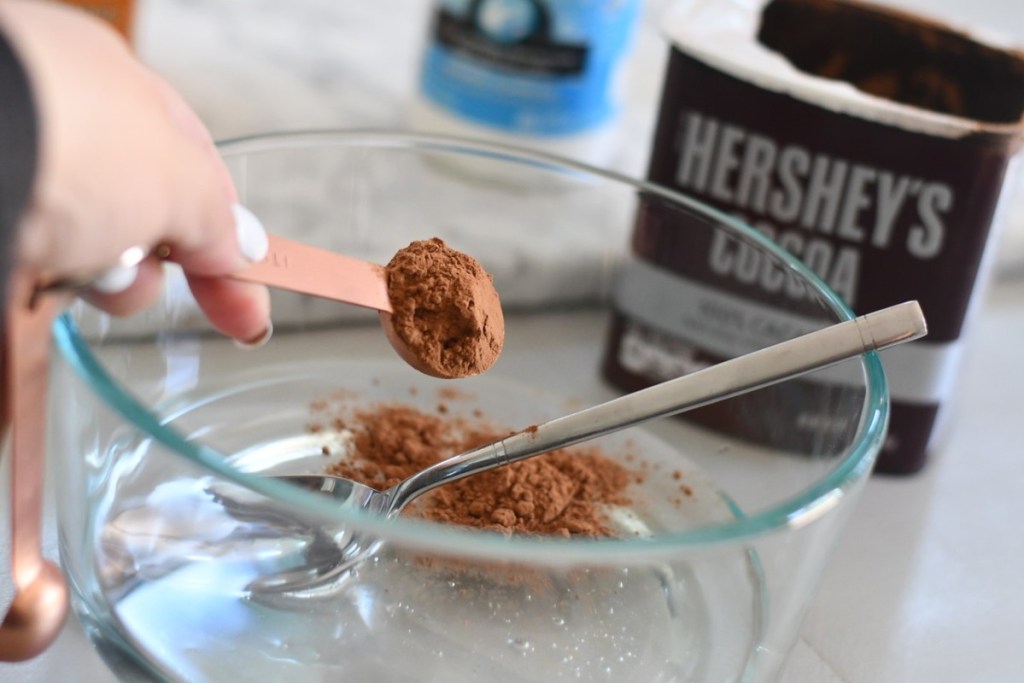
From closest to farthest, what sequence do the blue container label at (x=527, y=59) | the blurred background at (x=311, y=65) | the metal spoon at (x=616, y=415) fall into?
the metal spoon at (x=616, y=415) → the blue container label at (x=527, y=59) → the blurred background at (x=311, y=65)

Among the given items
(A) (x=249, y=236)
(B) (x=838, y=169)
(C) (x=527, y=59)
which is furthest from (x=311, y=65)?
(A) (x=249, y=236)

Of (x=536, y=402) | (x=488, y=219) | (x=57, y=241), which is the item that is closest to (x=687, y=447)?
(x=536, y=402)

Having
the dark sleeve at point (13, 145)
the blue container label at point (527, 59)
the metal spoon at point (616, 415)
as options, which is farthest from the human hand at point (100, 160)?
the blue container label at point (527, 59)

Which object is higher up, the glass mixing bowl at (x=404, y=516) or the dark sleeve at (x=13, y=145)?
the dark sleeve at (x=13, y=145)

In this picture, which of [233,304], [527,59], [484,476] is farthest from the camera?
[527,59]

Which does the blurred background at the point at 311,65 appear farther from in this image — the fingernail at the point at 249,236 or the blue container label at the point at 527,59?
the fingernail at the point at 249,236

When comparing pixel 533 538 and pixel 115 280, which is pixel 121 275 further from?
pixel 533 538

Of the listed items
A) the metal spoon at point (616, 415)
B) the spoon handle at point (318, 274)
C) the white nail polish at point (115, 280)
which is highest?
the white nail polish at point (115, 280)
